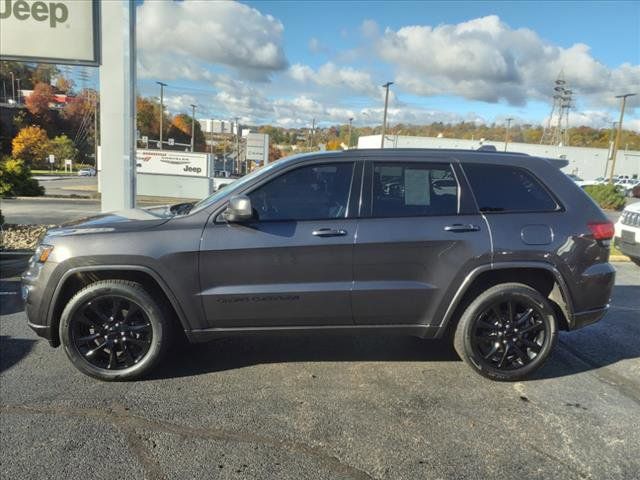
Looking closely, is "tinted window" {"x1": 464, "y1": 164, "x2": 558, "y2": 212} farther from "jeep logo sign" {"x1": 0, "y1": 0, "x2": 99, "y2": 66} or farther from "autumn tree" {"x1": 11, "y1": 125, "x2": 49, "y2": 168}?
"autumn tree" {"x1": 11, "y1": 125, "x2": 49, "y2": 168}

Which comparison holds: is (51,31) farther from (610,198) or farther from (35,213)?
(610,198)

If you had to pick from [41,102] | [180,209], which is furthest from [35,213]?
[41,102]

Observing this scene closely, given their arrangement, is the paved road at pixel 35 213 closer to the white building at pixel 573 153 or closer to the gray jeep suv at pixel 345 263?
the gray jeep suv at pixel 345 263

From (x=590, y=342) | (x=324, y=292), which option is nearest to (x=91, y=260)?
(x=324, y=292)

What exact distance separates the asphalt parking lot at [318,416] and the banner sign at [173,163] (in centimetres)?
2954

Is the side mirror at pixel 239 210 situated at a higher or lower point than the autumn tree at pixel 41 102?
lower

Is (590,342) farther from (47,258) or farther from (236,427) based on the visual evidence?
(47,258)

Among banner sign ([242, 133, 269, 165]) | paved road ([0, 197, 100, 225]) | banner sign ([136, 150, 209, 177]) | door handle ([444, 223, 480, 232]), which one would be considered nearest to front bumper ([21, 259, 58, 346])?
door handle ([444, 223, 480, 232])

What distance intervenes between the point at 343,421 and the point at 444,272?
4.36 feet

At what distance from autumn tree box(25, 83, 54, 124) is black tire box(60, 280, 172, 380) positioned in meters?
91.6

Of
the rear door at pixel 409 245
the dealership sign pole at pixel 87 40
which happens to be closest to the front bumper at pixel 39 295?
the rear door at pixel 409 245

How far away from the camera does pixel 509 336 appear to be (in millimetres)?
3963

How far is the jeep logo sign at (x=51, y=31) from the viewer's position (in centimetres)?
840

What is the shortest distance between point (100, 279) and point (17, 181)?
21572 mm
